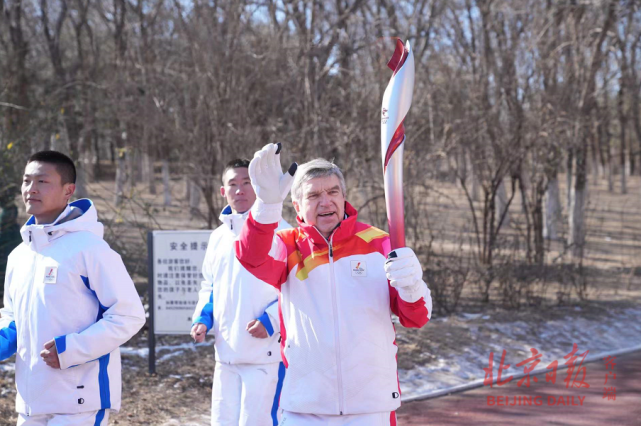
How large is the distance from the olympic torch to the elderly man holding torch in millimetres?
125

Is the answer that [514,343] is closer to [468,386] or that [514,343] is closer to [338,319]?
[468,386]

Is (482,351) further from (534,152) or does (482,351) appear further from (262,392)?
(262,392)

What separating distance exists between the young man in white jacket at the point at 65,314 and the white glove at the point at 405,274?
128cm

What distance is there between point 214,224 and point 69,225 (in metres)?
6.74

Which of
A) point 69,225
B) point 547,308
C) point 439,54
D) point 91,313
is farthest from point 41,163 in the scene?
point 439,54

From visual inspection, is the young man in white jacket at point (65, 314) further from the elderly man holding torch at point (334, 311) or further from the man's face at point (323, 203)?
the man's face at point (323, 203)

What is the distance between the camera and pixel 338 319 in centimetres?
308

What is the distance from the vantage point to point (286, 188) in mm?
2914

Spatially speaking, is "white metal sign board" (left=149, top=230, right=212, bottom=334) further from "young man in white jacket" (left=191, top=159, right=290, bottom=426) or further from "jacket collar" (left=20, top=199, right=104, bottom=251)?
"jacket collar" (left=20, top=199, right=104, bottom=251)

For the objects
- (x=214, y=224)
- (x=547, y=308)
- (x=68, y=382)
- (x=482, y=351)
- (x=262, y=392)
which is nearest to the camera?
(x=68, y=382)

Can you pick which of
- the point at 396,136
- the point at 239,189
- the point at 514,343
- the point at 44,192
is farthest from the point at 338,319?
the point at 514,343

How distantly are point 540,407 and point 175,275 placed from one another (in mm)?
3633

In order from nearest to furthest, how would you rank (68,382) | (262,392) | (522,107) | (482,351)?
(68,382) < (262,392) < (482,351) < (522,107)

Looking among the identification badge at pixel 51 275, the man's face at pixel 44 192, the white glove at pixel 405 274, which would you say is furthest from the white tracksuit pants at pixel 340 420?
the man's face at pixel 44 192
